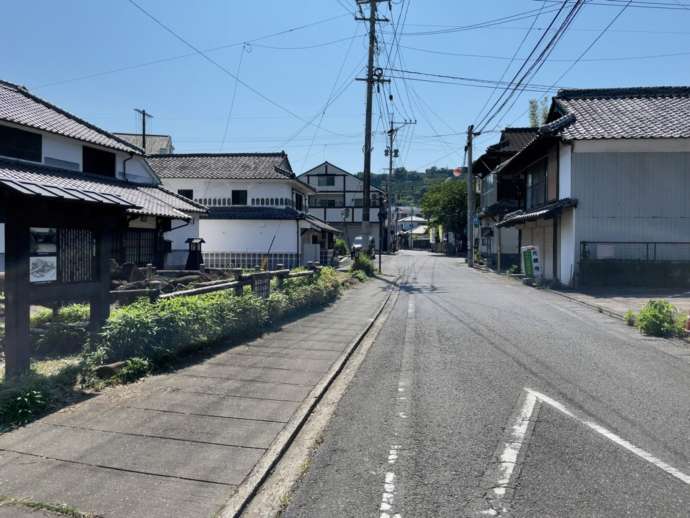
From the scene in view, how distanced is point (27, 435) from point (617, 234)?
785 inches

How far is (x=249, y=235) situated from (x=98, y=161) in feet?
36.4

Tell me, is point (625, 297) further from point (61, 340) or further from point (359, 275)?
point (61, 340)

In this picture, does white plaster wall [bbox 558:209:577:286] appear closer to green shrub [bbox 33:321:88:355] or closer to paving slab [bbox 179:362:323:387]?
paving slab [bbox 179:362:323:387]

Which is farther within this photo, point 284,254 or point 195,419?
point 284,254

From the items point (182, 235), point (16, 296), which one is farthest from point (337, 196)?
point (16, 296)

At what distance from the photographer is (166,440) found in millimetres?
4535

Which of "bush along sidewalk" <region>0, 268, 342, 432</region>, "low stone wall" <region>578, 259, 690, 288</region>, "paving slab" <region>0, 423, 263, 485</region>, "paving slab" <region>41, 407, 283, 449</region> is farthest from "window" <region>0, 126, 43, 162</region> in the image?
"low stone wall" <region>578, 259, 690, 288</region>

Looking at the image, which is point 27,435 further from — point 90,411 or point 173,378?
point 173,378

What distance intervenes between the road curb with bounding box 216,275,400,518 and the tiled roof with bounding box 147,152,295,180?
24572 mm

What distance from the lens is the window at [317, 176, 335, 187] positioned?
6116 cm

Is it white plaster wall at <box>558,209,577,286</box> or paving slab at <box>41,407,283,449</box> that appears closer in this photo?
paving slab at <box>41,407,283,449</box>

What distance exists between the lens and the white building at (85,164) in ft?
50.8

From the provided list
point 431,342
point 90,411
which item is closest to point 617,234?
point 431,342

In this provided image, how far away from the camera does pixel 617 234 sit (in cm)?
1964
